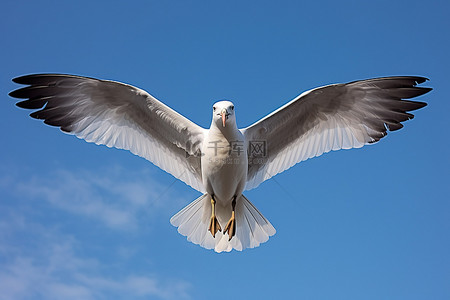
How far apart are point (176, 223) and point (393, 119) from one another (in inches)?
141

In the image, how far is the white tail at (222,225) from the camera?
7.61 m

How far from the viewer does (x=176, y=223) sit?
7.73m

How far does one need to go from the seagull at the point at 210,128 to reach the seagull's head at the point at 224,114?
329 millimetres

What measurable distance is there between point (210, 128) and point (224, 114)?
1.59 ft

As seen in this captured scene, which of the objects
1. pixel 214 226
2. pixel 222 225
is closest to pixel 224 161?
pixel 214 226

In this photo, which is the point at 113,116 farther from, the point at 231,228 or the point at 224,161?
the point at 231,228

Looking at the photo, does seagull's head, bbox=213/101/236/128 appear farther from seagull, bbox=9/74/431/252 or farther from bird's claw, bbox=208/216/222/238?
bird's claw, bbox=208/216/222/238

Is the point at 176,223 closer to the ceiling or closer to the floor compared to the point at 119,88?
closer to the floor

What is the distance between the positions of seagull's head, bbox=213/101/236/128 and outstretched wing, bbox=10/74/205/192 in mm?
716

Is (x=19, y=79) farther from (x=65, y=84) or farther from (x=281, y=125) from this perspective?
(x=281, y=125)

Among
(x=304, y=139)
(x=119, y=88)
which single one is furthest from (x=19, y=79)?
(x=304, y=139)

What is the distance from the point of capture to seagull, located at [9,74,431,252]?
7.18 meters

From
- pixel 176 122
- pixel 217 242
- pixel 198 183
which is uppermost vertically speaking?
pixel 176 122

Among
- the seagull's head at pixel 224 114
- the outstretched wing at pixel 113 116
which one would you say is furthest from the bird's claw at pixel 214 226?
the seagull's head at pixel 224 114
